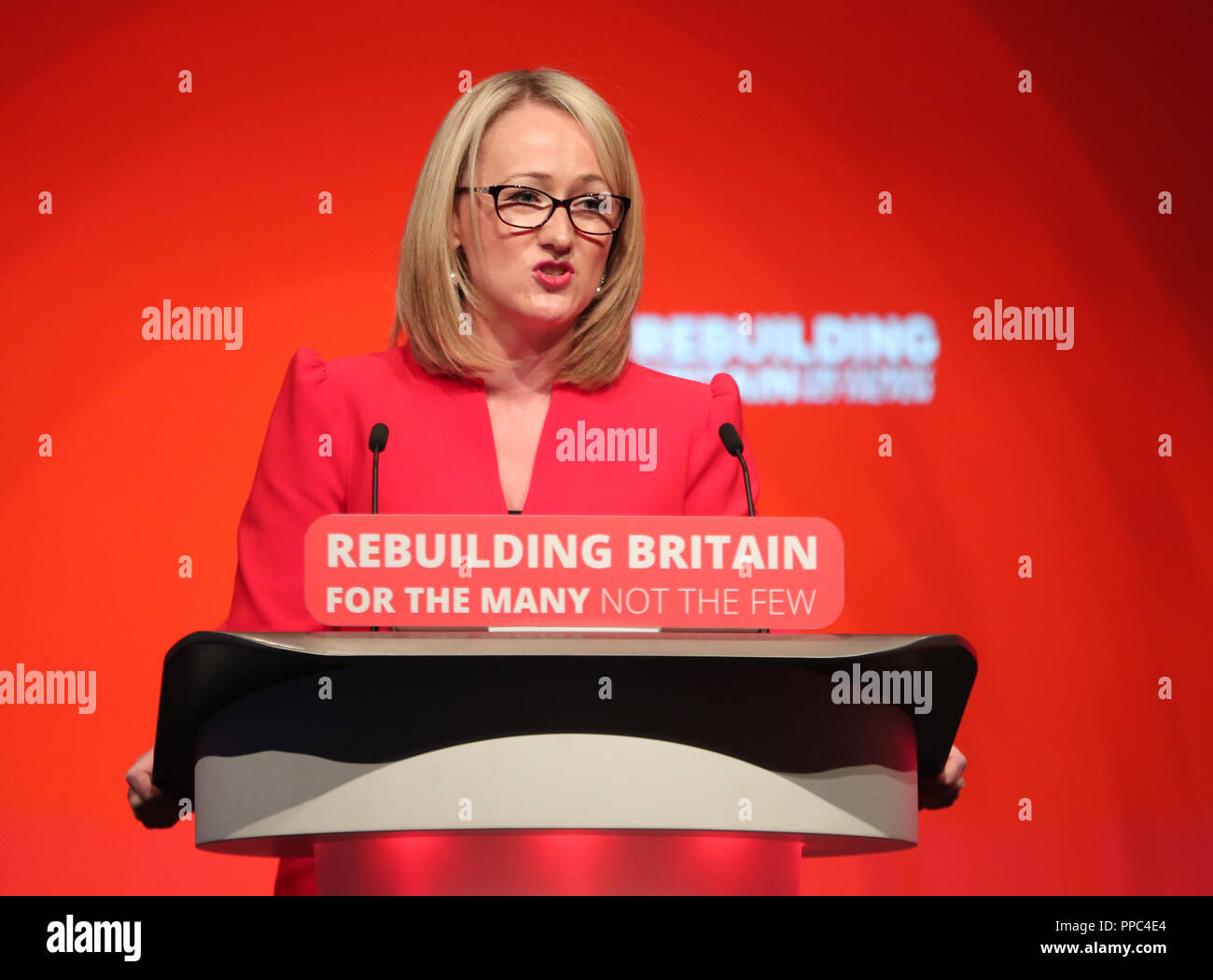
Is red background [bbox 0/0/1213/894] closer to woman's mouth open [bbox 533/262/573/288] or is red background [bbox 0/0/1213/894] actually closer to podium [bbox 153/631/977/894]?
woman's mouth open [bbox 533/262/573/288]

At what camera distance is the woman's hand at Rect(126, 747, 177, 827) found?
162cm

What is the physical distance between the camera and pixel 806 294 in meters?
3.23

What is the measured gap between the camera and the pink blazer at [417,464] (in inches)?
77.4

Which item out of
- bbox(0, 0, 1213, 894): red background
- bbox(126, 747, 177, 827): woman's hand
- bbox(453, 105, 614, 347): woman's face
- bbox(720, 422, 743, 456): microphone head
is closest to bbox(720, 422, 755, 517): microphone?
bbox(720, 422, 743, 456): microphone head

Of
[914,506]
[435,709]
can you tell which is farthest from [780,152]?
[435,709]

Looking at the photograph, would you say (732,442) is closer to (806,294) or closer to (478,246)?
(478,246)

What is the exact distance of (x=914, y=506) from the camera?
331cm

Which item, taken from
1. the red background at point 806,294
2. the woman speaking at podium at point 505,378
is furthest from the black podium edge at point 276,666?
the red background at point 806,294

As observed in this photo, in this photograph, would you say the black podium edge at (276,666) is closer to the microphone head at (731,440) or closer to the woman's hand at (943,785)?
the woman's hand at (943,785)

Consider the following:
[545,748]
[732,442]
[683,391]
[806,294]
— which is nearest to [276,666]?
[545,748]

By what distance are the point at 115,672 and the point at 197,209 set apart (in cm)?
97

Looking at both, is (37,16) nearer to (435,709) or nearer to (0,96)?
(0,96)

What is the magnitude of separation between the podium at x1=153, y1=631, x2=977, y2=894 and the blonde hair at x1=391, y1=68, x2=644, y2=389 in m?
0.85

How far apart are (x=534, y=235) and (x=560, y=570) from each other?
74 centimetres
